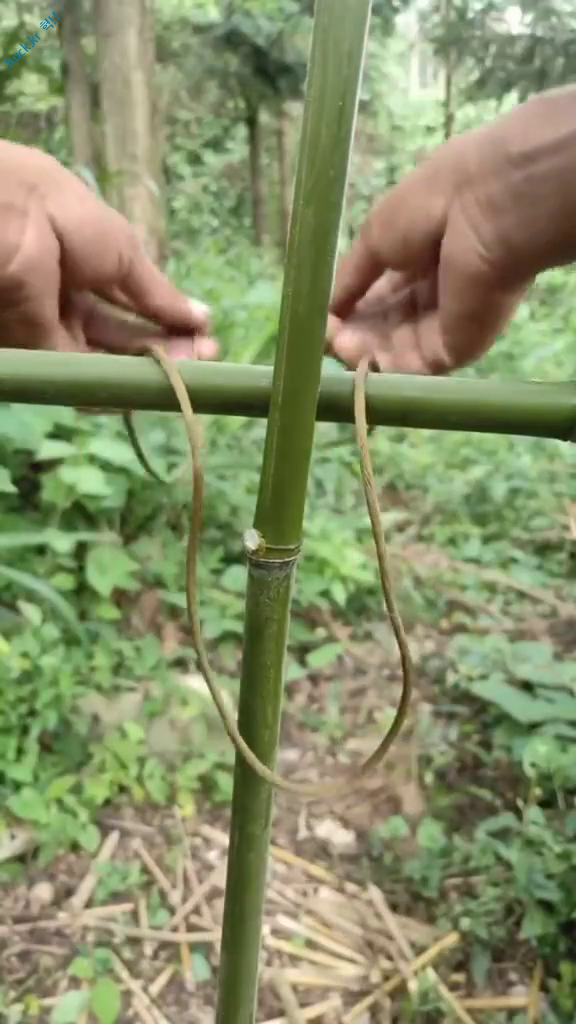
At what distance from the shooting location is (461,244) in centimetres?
49

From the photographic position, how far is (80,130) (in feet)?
6.39

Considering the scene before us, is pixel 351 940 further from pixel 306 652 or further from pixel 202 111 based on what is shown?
pixel 202 111

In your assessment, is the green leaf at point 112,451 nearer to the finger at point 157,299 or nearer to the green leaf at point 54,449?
the green leaf at point 54,449

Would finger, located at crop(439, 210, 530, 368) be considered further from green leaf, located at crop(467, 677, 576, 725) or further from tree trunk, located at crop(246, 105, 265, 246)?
tree trunk, located at crop(246, 105, 265, 246)

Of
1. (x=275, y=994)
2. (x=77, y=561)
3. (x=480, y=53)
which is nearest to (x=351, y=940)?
(x=275, y=994)

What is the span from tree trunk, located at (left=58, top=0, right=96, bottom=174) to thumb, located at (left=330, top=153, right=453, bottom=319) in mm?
1561

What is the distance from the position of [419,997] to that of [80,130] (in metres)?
1.77

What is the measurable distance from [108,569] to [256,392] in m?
0.74

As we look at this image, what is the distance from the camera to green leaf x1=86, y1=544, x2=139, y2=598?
43.9 inches

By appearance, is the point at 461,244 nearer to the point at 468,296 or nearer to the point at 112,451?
Result: the point at 468,296

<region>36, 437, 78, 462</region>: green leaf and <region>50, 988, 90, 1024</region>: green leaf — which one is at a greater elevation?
<region>36, 437, 78, 462</region>: green leaf

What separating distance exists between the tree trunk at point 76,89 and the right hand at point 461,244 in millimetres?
1553

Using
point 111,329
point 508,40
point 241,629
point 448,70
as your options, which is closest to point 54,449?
point 241,629

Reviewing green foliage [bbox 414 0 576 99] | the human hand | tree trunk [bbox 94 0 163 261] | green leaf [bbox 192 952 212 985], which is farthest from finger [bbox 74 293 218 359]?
green foliage [bbox 414 0 576 99]
